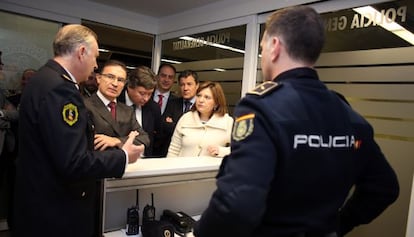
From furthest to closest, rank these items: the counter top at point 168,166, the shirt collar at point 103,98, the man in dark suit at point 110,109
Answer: the shirt collar at point 103,98 → the man in dark suit at point 110,109 → the counter top at point 168,166

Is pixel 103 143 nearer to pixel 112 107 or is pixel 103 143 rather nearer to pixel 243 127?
pixel 112 107

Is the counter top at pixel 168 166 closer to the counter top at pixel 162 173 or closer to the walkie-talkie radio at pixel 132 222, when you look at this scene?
the counter top at pixel 162 173

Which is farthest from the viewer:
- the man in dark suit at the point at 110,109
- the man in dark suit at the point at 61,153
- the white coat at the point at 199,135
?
the white coat at the point at 199,135

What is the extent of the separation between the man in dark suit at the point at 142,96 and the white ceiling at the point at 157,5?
4.25 feet

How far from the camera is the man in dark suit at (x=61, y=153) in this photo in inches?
45.3

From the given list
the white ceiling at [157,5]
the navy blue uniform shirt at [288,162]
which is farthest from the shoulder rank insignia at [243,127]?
the white ceiling at [157,5]

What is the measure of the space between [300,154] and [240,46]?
8.65ft

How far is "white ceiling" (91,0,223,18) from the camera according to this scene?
3385 mm

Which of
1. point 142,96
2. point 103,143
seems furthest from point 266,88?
point 142,96

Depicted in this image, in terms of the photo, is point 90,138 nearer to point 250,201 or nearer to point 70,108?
point 70,108

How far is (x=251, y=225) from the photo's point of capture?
0.74m

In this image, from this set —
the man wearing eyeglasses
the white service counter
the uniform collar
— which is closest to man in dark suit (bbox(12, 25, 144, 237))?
the white service counter

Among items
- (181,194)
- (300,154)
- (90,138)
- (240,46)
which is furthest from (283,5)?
(300,154)

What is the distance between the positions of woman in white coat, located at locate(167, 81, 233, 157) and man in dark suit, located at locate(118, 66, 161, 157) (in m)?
0.26
